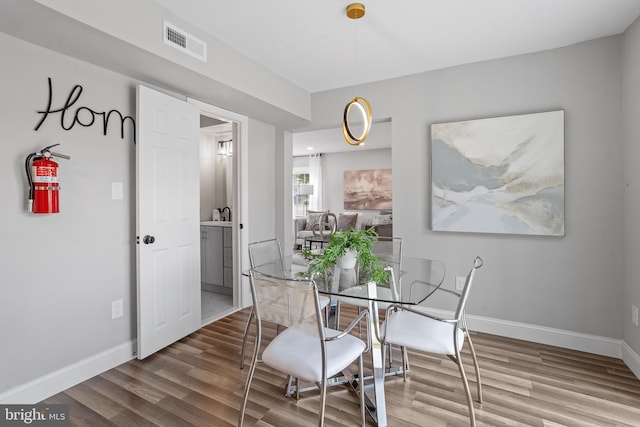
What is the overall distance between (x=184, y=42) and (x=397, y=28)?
1.51 meters

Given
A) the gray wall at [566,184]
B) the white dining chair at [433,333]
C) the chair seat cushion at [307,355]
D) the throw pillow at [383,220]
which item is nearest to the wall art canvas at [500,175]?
the gray wall at [566,184]

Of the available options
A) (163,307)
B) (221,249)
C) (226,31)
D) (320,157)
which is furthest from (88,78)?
(320,157)

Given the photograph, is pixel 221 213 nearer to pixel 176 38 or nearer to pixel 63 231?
pixel 63 231

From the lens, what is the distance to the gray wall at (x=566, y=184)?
2.62 meters

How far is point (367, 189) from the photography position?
28.2 ft

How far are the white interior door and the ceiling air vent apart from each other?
430mm

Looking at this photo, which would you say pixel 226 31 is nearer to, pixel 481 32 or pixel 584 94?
pixel 481 32

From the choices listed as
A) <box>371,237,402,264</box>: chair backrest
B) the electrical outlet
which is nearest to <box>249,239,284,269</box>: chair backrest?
<box>371,237,402,264</box>: chair backrest

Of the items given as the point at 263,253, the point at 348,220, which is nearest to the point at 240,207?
the point at 263,253

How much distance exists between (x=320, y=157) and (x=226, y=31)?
22.3 feet

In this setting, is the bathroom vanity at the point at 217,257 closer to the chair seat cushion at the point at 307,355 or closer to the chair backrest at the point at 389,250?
the chair backrest at the point at 389,250

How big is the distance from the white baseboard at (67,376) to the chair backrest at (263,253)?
1.08 meters

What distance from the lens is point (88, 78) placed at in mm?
2262

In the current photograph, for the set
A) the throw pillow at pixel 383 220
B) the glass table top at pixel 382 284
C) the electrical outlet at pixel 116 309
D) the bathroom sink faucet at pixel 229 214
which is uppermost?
the bathroom sink faucet at pixel 229 214
